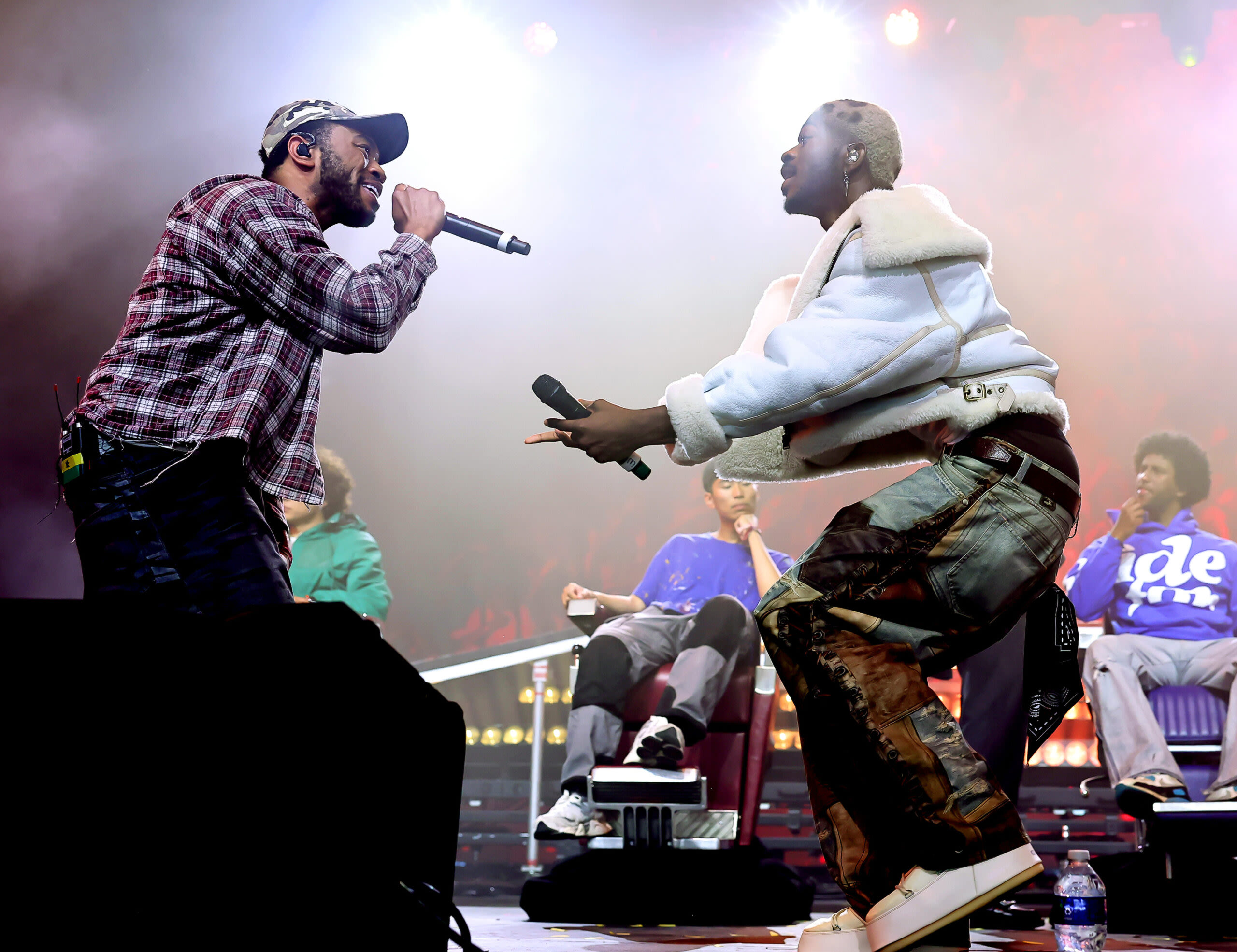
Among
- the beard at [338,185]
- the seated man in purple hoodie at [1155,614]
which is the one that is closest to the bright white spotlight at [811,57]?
the seated man in purple hoodie at [1155,614]

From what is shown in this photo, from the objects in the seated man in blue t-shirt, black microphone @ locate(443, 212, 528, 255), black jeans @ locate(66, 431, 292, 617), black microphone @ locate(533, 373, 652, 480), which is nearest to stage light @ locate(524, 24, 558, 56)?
the seated man in blue t-shirt

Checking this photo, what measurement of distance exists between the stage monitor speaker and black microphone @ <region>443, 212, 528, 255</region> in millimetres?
1279

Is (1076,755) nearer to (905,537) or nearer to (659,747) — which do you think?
(659,747)

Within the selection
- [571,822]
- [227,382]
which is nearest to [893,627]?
[227,382]

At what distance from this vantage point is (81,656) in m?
0.76

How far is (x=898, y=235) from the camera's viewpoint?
1378 millimetres

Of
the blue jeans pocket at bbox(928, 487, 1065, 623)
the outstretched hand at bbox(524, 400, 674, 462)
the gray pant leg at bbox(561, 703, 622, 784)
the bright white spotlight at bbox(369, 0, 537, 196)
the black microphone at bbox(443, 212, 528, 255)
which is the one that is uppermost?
the bright white spotlight at bbox(369, 0, 537, 196)

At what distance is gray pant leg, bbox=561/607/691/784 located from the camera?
2.86m

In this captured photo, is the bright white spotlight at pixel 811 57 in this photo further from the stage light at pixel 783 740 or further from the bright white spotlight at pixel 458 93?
the stage light at pixel 783 740

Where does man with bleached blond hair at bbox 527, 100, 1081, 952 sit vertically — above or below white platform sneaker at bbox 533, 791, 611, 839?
above

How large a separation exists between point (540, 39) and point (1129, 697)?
147 inches

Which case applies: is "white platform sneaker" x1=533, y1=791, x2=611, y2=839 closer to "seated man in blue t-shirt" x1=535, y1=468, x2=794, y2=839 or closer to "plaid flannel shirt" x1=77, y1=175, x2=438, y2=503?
"seated man in blue t-shirt" x1=535, y1=468, x2=794, y2=839

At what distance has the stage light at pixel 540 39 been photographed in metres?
4.57

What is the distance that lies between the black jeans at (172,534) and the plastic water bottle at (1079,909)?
64.6 inches
